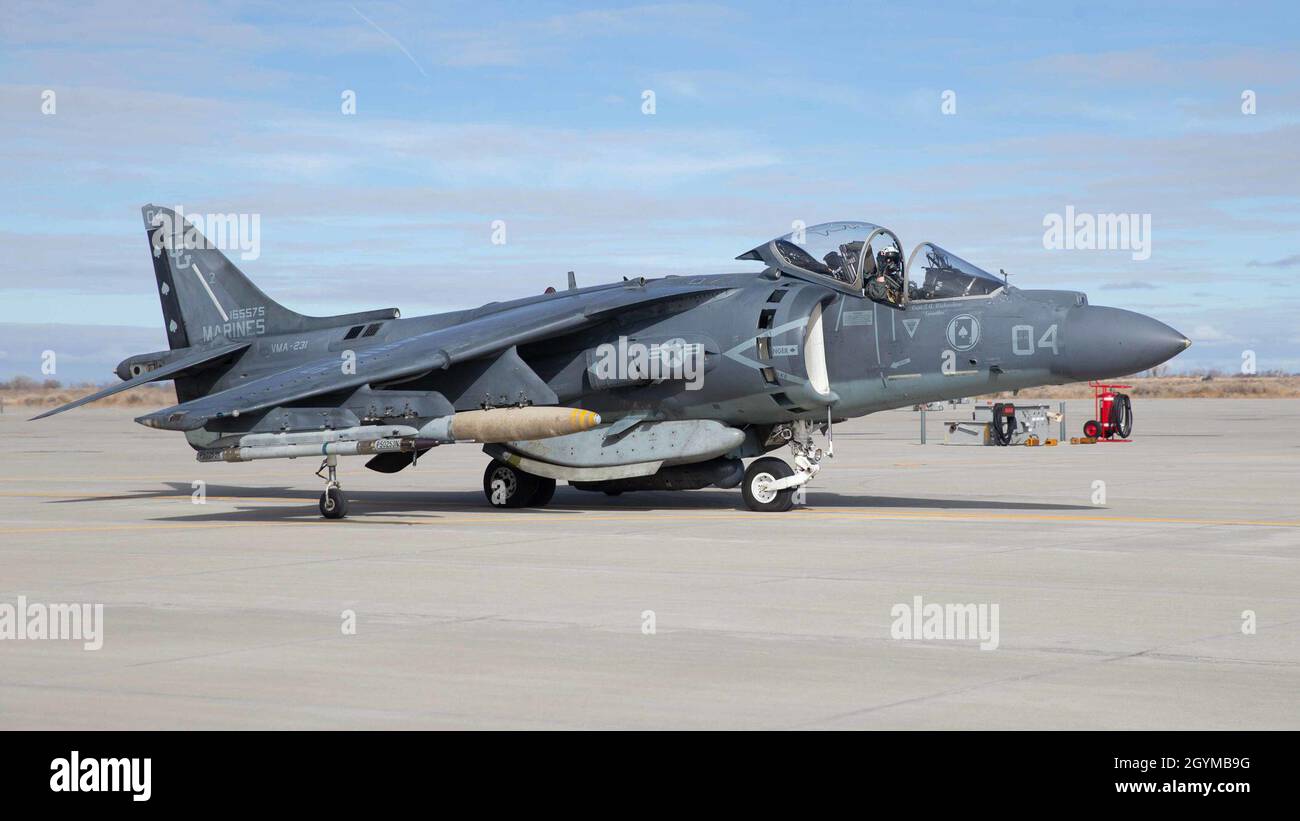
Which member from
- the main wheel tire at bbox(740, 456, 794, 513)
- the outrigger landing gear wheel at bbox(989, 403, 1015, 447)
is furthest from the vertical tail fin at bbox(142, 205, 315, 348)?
the outrigger landing gear wheel at bbox(989, 403, 1015, 447)

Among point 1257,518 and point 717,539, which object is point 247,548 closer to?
point 717,539

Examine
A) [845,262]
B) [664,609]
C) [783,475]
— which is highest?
[845,262]

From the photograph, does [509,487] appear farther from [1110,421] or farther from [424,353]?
[1110,421]

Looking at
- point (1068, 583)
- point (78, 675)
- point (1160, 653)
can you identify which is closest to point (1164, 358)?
point (1068, 583)

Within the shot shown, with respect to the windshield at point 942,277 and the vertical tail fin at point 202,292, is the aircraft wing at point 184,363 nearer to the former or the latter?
the vertical tail fin at point 202,292

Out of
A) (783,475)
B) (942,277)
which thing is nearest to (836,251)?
(942,277)

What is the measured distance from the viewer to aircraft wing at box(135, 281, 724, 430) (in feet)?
54.6

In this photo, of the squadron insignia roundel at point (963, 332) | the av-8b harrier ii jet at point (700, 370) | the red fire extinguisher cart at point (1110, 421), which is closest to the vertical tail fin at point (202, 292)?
the av-8b harrier ii jet at point (700, 370)

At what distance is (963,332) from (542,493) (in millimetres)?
6348

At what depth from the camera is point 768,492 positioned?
17438 millimetres

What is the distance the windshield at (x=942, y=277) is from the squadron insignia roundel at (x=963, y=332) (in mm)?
332

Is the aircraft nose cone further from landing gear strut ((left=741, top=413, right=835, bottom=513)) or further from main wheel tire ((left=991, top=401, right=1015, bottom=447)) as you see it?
main wheel tire ((left=991, top=401, right=1015, bottom=447))

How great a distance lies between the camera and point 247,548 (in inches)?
552
